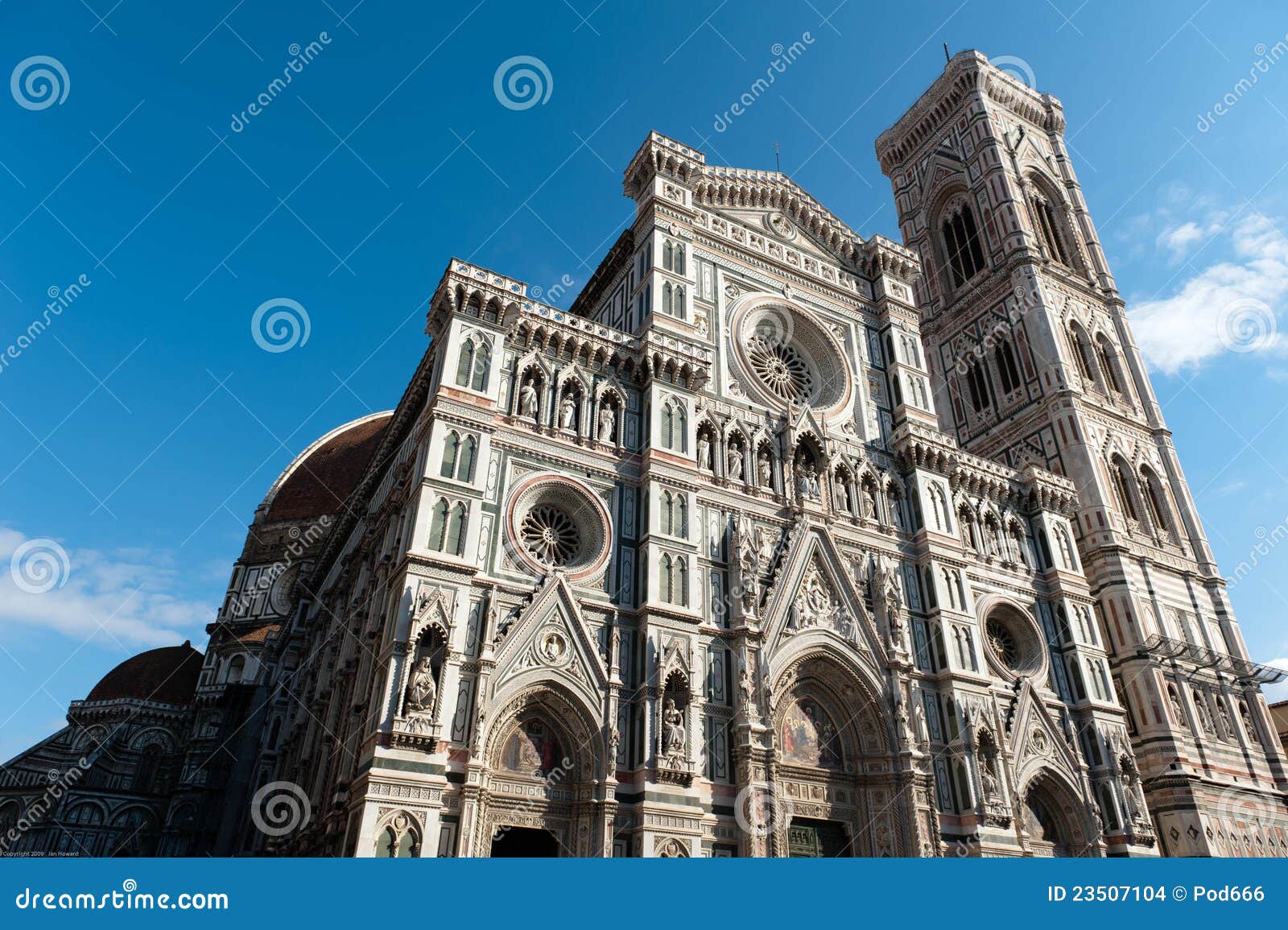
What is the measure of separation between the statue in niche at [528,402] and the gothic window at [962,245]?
94.6 ft

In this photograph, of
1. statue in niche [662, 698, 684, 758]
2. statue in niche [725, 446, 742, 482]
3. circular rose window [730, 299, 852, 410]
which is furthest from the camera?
circular rose window [730, 299, 852, 410]

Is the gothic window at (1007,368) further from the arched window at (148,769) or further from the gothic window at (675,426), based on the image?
the arched window at (148,769)

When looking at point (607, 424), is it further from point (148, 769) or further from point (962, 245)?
point (962, 245)

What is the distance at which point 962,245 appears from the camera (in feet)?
142

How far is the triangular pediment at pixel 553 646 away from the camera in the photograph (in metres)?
17.6

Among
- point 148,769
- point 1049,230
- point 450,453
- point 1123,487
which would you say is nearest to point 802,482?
point 450,453

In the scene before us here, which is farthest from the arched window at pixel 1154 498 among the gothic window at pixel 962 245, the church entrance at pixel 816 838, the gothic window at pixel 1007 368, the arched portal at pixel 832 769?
the church entrance at pixel 816 838

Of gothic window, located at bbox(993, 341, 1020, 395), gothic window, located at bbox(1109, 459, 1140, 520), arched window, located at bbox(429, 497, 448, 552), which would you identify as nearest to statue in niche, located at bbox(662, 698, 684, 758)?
arched window, located at bbox(429, 497, 448, 552)

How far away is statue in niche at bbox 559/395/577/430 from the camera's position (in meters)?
21.3

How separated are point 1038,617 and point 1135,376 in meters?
17.2

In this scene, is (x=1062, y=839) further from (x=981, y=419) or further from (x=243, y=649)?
(x=243, y=649)

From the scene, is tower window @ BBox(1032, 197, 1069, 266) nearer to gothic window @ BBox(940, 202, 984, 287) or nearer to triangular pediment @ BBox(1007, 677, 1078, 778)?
gothic window @ BBox(940, 202, 984, 287)

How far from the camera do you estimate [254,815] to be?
29.1 metres

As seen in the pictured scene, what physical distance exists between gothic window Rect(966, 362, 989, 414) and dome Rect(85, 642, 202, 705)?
39900mm
